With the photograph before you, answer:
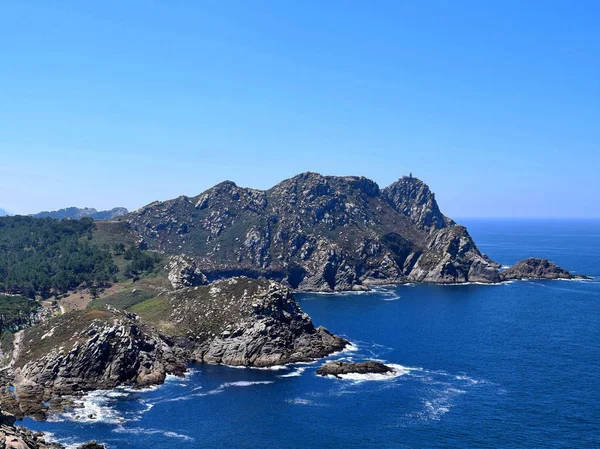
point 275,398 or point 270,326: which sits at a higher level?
point 270,326

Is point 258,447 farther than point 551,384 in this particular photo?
No

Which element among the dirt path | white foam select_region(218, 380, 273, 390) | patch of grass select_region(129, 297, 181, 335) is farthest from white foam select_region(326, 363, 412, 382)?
the dirt path

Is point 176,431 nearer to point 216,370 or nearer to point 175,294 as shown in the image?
point 216,370

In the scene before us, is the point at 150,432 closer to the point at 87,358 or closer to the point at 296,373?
the point at 87,358

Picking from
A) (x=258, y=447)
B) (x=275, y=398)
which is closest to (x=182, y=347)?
(x=275, y=398)

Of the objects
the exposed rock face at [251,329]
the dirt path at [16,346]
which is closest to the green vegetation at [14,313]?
the dirt path at [16,346]

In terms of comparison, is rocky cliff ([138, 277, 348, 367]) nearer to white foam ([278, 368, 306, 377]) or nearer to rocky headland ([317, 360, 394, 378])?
white foam ([278, 368, 306, 377])

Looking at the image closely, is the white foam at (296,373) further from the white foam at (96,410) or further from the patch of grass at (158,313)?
the patch of grass at (158,313)

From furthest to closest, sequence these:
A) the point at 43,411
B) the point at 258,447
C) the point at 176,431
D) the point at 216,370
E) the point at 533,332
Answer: the point at 533,332 → the point at 216,370 → the point at 43,411 → the point at 176,431 → the point at 258,447
